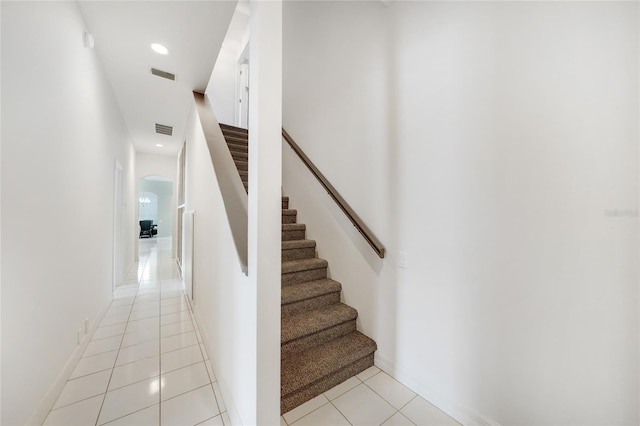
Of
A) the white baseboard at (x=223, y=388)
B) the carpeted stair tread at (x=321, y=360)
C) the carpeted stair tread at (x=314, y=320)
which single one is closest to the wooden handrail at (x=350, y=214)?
the carpeted stair tread at (x=314, y=320)

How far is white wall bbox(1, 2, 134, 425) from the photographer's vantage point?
124cm

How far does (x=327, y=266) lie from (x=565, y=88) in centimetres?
220

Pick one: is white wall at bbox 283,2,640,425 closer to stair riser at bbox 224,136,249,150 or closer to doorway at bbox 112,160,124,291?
stair riser at bbox 224,136,249,150

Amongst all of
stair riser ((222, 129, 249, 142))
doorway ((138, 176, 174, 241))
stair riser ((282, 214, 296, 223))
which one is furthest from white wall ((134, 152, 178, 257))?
doorway ((138, 176, 174, 241))

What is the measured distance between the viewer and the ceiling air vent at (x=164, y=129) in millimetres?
4664

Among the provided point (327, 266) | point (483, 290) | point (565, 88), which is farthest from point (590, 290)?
point (327, 266)

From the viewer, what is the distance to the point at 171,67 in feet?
9.03

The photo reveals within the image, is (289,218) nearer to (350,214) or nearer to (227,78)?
(350,214)

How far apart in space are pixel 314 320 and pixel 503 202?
1.60 metres

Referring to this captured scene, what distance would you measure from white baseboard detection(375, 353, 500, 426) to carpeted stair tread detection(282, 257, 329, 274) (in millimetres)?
973

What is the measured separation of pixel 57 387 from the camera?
170cm

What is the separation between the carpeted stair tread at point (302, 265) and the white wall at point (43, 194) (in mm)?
1628

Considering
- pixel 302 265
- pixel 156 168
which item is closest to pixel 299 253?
pixel 302 265

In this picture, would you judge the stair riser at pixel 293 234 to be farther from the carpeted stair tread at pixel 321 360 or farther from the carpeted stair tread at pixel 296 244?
the carpeted stair tread at pixel 321 360
